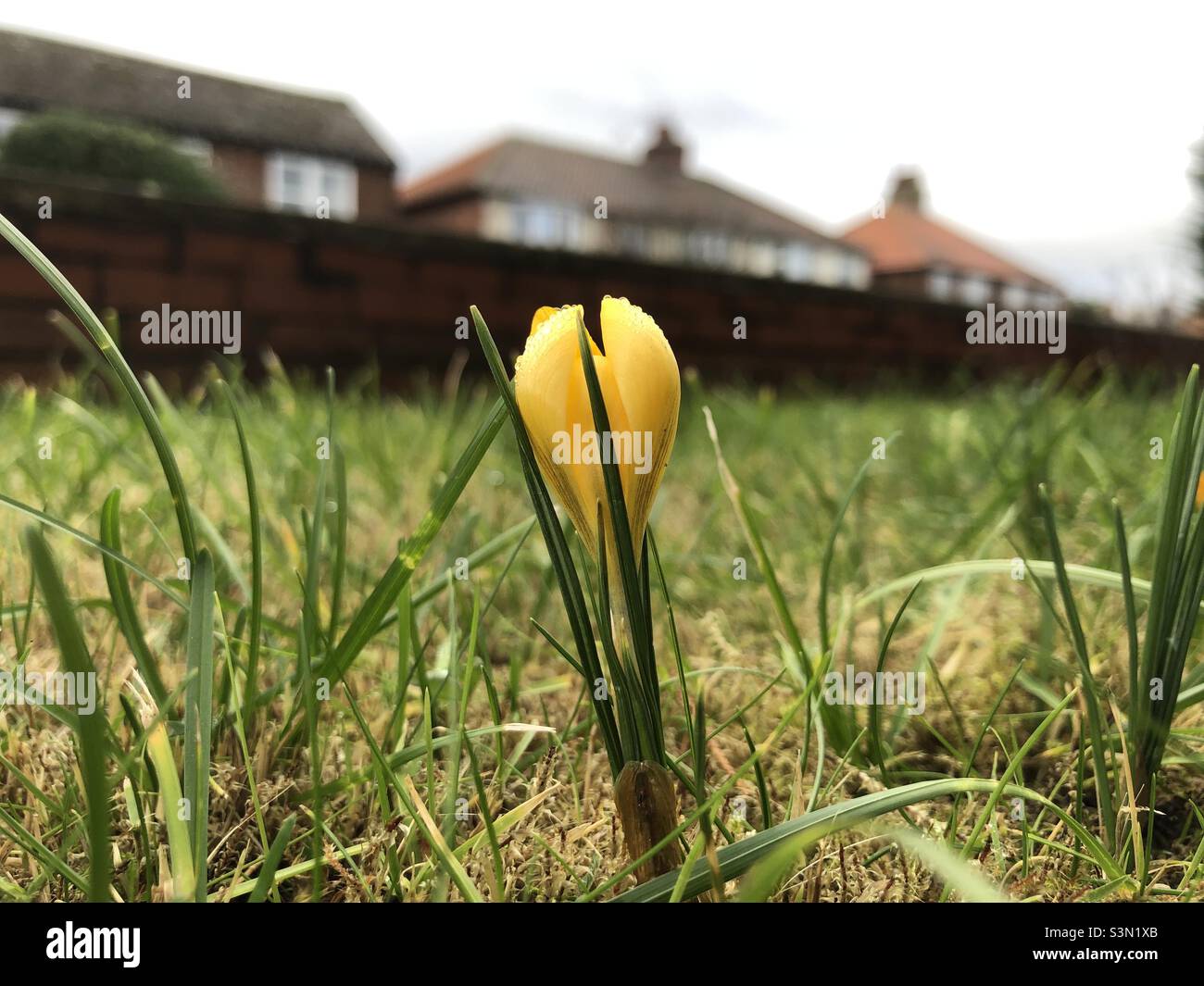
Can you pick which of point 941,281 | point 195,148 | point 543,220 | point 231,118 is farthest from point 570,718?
point 941,281

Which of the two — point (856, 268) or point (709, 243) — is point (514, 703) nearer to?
point (709, 243)

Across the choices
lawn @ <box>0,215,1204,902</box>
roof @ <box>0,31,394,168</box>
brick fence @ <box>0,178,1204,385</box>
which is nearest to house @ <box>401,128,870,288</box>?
roof @ <box>0,31,394,168</box>

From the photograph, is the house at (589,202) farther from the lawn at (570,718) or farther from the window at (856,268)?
the lawn at (570,718)

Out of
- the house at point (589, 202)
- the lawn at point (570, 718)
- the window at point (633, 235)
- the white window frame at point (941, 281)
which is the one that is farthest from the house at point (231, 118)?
the white window frame at point (941, 281)

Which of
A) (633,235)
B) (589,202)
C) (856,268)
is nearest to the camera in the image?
(633,235)

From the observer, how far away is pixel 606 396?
447 mm

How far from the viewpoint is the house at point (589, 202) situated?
16.8 meters

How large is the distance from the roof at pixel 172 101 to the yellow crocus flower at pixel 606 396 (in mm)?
4925

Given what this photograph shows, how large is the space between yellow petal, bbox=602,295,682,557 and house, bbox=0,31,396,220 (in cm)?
351

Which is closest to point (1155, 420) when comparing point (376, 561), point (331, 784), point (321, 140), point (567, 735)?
point (376, 561)

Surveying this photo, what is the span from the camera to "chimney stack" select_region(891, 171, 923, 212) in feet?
75.7

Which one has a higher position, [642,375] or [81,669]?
[642,375]

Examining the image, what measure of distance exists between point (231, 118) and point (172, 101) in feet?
8.59
